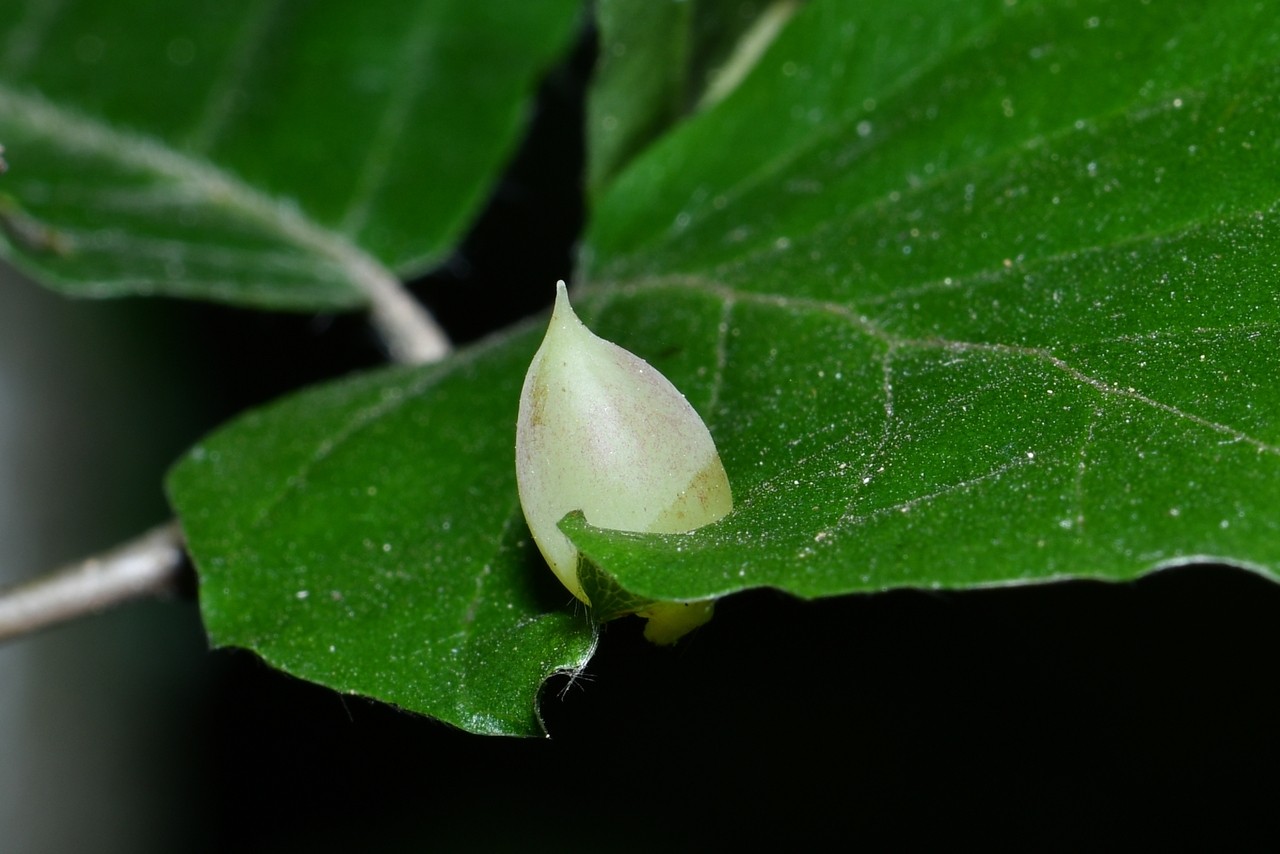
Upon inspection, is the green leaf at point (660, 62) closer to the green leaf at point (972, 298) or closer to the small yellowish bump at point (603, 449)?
the green leaf at point (972, 298)

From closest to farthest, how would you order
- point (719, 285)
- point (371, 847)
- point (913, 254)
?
point (913, 254)
point (719, 285)
point (371, 847)

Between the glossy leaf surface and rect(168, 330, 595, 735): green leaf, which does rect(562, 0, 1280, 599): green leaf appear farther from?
rect(168, 330, 595, 735): green leaf

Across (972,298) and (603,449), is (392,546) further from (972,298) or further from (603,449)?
(972,298)

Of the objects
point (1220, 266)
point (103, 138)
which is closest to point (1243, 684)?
point (1220, 266)

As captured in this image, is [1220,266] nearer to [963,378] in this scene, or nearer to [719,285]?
[963,378]

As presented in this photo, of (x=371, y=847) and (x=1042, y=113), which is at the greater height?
(x=1042, y=113)

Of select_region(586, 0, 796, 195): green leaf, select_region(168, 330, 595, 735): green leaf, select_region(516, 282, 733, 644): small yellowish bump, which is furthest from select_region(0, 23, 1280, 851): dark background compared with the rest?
select_region(586, 0, 796, 195): green leaf
